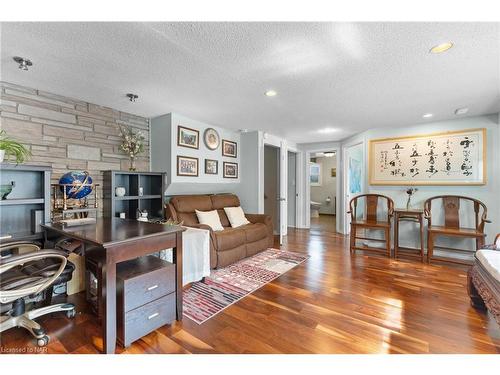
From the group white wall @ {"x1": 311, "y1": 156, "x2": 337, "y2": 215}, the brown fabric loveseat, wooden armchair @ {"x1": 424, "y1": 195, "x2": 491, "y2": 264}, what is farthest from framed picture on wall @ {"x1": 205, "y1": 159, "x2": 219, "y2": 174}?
white wall @ {"x1": 311, "y1": 156, "x2": 337, "y2": 215}

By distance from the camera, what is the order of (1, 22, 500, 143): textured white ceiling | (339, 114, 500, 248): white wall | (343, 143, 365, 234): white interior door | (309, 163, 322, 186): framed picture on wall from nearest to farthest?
1. (1, 22, 500, 143): textured white ceiling
2. (339, 114, 500, 248): white wall
3. (343, 143, 365, 234): white interior door
4. (309, 163, 322, 186): framed picture on wall

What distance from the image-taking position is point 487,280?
69.7 inches

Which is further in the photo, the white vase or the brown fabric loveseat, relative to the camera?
the brown fabric loveseat

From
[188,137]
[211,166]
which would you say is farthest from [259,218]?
[188,137]

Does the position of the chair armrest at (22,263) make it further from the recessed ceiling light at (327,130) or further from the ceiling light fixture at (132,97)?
the recessed ceiling light at (327,130)

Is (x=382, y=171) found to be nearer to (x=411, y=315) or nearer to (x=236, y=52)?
(x=411, y=315)

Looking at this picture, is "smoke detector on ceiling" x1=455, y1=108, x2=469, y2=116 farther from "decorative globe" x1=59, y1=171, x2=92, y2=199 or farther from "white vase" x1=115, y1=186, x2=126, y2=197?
"decorative globe" x1=59, y1=171, x2=92, y2=199

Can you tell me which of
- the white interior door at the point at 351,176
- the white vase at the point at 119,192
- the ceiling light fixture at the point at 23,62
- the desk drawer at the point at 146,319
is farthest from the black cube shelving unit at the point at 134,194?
the white interior door at the point at 351,176

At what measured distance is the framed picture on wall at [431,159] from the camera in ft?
11.1

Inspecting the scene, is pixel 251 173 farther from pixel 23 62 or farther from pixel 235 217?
pixel 23 62

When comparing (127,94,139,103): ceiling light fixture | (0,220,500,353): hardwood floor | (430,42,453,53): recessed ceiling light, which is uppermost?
(127,94,139,103): ceiling light fixture

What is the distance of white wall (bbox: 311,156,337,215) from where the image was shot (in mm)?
8477

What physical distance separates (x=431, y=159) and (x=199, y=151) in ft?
12.1

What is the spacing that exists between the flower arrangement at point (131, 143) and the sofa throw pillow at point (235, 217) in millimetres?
1544
